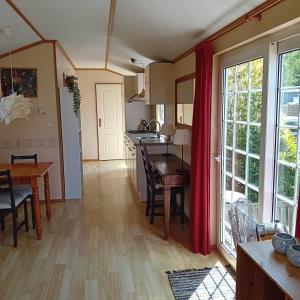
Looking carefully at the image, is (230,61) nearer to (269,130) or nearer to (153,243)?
(269,130)

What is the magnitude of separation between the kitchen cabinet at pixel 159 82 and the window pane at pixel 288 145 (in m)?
2.87

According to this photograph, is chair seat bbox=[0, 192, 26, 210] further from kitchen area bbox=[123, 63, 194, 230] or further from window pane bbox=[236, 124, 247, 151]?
window pane bbox=[236, 124, 247, 151]

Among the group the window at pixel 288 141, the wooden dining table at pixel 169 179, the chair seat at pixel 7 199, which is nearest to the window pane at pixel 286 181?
the window at pixel 288 141

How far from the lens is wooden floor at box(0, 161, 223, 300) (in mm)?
2584

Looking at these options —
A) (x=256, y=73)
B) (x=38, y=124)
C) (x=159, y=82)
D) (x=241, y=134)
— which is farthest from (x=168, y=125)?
(x=256, y=73)

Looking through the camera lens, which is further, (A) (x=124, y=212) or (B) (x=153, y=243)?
(A) (x=124, y=212)

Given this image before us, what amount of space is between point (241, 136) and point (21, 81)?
3.54 metres

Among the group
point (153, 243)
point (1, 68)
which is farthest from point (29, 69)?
point (153, 243)

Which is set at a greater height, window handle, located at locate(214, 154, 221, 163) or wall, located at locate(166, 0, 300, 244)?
wall, located at locate(166, 0, 300, 244)

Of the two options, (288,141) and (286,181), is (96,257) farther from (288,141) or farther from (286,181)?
(288,141)

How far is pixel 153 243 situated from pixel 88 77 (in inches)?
227

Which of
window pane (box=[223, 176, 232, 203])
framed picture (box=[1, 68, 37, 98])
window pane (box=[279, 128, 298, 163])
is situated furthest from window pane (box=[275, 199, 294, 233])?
framed picture (box=[1, 68, 37, 98])

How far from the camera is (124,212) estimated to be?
441cm

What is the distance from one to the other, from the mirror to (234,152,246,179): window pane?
3.94 feet
